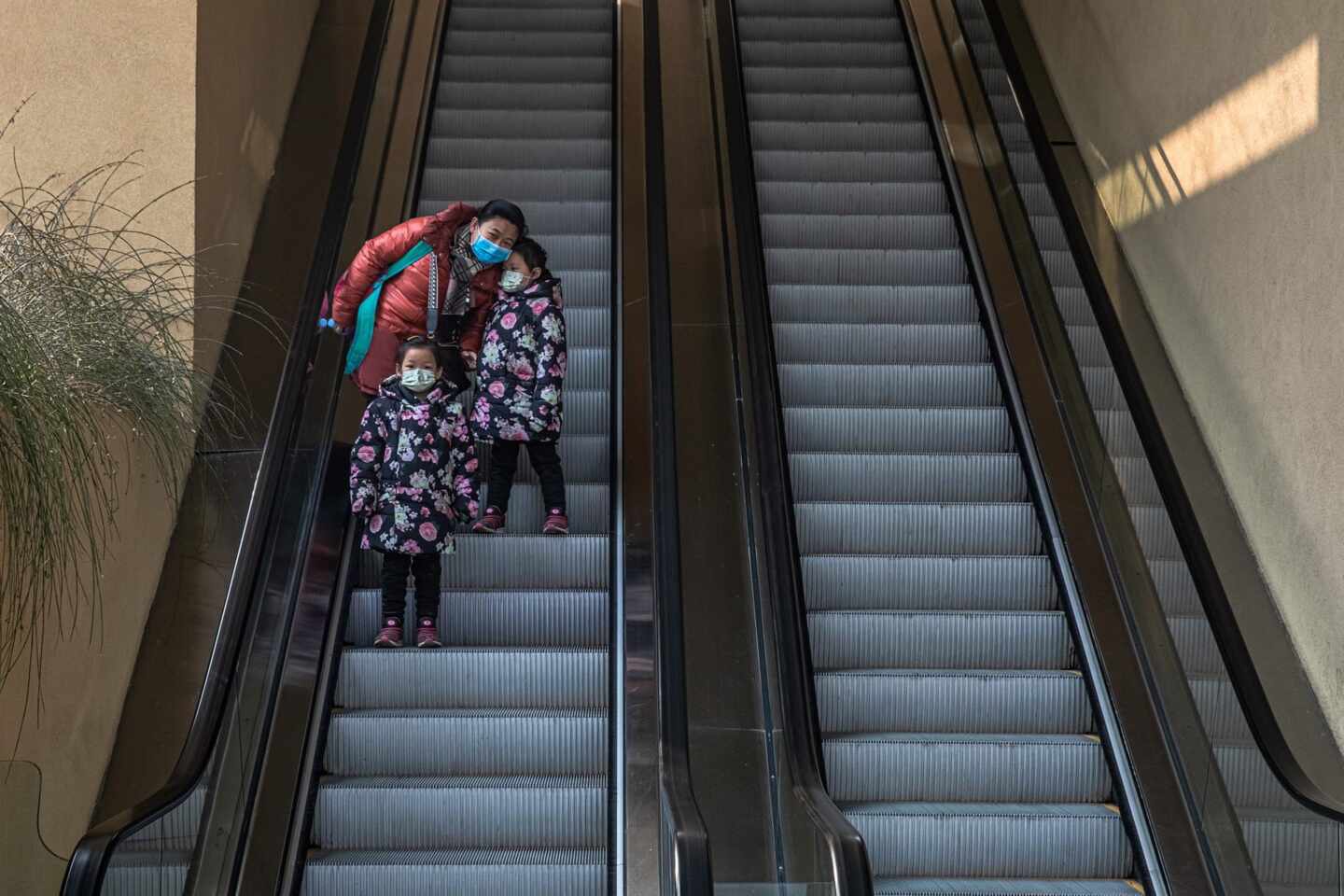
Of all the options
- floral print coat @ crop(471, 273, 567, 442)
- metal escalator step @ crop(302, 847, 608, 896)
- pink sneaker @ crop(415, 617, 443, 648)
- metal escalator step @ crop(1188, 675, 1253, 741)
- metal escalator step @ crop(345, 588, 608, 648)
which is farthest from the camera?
floral print coat @ crop(471, 273, 567, 442)

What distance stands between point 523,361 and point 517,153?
10.5 ft

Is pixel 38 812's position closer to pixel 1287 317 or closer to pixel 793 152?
pixel 1287 317

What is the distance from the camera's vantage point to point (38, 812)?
4.32 m

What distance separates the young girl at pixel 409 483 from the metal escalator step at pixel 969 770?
5.33 ft

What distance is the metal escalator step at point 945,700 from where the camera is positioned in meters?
5.45

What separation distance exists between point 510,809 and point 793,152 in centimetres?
495

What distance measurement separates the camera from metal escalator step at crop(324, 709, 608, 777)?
208 inches

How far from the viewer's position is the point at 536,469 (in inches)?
242

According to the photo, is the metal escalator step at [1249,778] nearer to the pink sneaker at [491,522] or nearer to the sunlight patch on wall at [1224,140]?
the sunlight patch on wall at [1224,140]

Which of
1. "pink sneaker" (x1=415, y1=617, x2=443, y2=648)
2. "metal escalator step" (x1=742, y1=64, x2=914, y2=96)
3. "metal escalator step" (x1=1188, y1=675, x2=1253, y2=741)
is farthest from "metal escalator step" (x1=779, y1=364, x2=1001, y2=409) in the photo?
"metal escalator step" (x1=742, y1=64, x2=914, y2=96)

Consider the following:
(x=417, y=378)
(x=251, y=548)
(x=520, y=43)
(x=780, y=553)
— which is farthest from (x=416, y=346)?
(x=520, y=43)

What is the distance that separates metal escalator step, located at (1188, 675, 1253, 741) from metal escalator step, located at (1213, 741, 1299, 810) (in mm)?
34

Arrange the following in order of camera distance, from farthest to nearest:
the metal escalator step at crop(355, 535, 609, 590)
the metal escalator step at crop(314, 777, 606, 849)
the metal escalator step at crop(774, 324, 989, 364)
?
the metal escalator step at crop(774, 324, 989, 364) → the metal escalator step at crop(355, 535, 609, 590) → the metal escalator step at crop(314, 777, 606, 849)

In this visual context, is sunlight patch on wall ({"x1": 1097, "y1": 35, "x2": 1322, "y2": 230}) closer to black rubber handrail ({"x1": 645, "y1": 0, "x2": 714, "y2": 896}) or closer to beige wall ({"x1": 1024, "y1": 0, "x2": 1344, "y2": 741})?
beige wall ({"x1": 1024, "y1": 0, "x2": 1344, "y2": 741})
